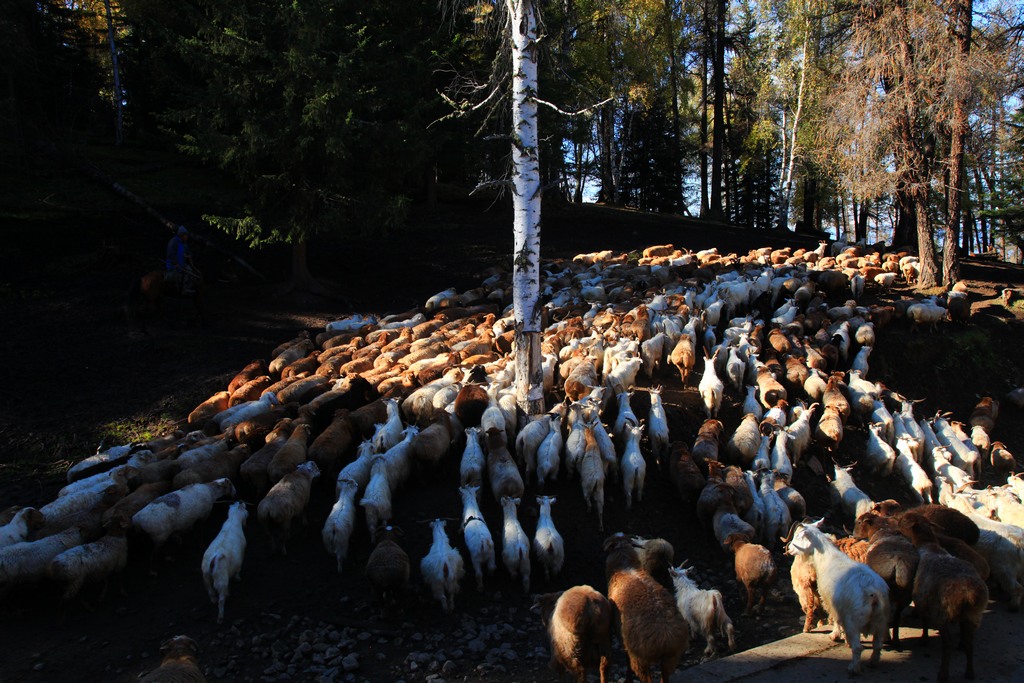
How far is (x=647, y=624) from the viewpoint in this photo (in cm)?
532

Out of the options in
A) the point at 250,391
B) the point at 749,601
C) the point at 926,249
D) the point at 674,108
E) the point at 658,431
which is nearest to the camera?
the point at 749,601

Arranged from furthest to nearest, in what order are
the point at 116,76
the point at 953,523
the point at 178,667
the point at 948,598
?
1. the point at 116,76
2. the point at 953,523
3. the point at 948,598
4. the point at 178,667

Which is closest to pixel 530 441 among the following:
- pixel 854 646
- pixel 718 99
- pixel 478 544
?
pixel 478 544

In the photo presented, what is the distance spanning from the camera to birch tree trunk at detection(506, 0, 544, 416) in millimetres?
9758

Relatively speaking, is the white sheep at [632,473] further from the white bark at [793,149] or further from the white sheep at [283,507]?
→ the white bark at [793,149]

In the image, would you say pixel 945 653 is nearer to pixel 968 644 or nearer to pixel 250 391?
pixel 968 644

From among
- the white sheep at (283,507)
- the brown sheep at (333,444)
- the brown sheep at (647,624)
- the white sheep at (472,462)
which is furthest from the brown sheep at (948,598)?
the brown sheep at (333,444)

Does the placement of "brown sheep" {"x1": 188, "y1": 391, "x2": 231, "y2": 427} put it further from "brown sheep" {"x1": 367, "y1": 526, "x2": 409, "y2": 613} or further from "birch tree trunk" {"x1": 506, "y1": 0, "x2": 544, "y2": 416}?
"brown sheep" {"x1": 367, "y1": 526, "x2": 409, "y2": 613}

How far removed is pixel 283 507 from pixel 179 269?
9.41 meters

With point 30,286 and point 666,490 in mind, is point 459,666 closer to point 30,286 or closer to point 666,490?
point 666,490

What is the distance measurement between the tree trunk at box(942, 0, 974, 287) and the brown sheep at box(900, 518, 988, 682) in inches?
579

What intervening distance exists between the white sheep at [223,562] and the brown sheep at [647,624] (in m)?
3.58

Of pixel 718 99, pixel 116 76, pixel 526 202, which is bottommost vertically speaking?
pixel 526 202

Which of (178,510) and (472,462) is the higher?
(472,462)
